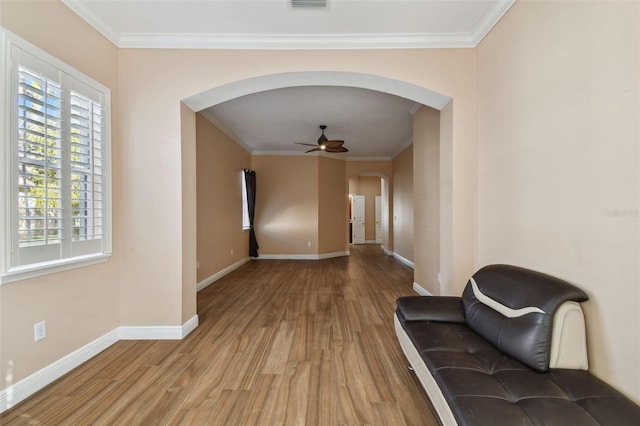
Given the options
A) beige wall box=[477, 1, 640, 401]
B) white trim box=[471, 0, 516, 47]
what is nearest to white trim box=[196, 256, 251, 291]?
beige wall box=[477, 1, 640, 401]

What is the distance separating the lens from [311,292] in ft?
13.4

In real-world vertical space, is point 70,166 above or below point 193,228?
above

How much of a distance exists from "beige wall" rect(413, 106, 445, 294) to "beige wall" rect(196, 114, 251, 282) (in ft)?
11.1

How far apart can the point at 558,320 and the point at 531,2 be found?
209 cm

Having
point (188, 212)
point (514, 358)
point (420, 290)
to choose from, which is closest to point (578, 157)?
point (514, 358)

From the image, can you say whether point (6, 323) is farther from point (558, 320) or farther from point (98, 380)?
point (558, 320)

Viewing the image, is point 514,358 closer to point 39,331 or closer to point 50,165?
point 39,331

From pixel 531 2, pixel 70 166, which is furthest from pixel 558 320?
pixel 70 166

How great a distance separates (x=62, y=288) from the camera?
79.7 inches

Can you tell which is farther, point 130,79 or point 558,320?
point 130,79

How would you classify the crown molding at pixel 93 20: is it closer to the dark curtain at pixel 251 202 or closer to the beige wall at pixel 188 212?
the beige wall at pixel 188 212

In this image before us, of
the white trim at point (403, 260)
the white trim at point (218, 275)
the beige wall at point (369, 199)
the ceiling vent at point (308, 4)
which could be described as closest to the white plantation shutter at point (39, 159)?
the ceiling vent at point (308, 4)

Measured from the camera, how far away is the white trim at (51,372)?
1.68 meters

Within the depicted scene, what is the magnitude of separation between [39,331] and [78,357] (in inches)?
16.9
